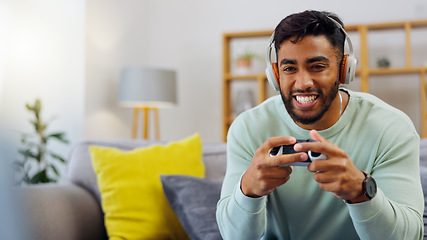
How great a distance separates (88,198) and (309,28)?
1.10 metres

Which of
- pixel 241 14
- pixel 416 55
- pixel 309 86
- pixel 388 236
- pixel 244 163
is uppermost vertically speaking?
pixel 241 14

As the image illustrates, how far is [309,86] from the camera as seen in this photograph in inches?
29.7

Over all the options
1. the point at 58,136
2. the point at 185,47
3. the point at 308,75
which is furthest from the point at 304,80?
the point at 185,47

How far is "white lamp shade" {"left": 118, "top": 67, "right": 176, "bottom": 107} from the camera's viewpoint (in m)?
3.19

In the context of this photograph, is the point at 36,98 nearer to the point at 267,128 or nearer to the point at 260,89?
the point at 260,89

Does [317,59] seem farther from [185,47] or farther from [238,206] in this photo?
[185,47]

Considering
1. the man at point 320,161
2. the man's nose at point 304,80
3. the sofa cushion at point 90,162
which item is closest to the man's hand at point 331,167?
the man at point 320,161

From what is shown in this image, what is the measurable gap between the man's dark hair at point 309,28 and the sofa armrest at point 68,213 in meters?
0.81

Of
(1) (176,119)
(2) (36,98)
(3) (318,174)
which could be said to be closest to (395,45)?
(1) (176,119)

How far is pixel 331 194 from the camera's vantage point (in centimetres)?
93

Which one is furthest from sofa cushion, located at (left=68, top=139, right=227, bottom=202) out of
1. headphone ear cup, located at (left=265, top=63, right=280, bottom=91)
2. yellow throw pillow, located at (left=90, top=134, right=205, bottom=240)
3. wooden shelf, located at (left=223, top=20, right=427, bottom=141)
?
wooden shelf, located at (left=223, top=20, right=427, bottom=141)

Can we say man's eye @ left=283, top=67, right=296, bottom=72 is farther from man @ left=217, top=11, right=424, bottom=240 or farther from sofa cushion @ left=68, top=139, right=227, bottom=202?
sofa cushion @ left=68, top=139, right=227, bottom=202

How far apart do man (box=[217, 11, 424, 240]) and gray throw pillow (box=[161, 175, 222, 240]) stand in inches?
15.2

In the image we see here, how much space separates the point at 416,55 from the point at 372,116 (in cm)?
303
